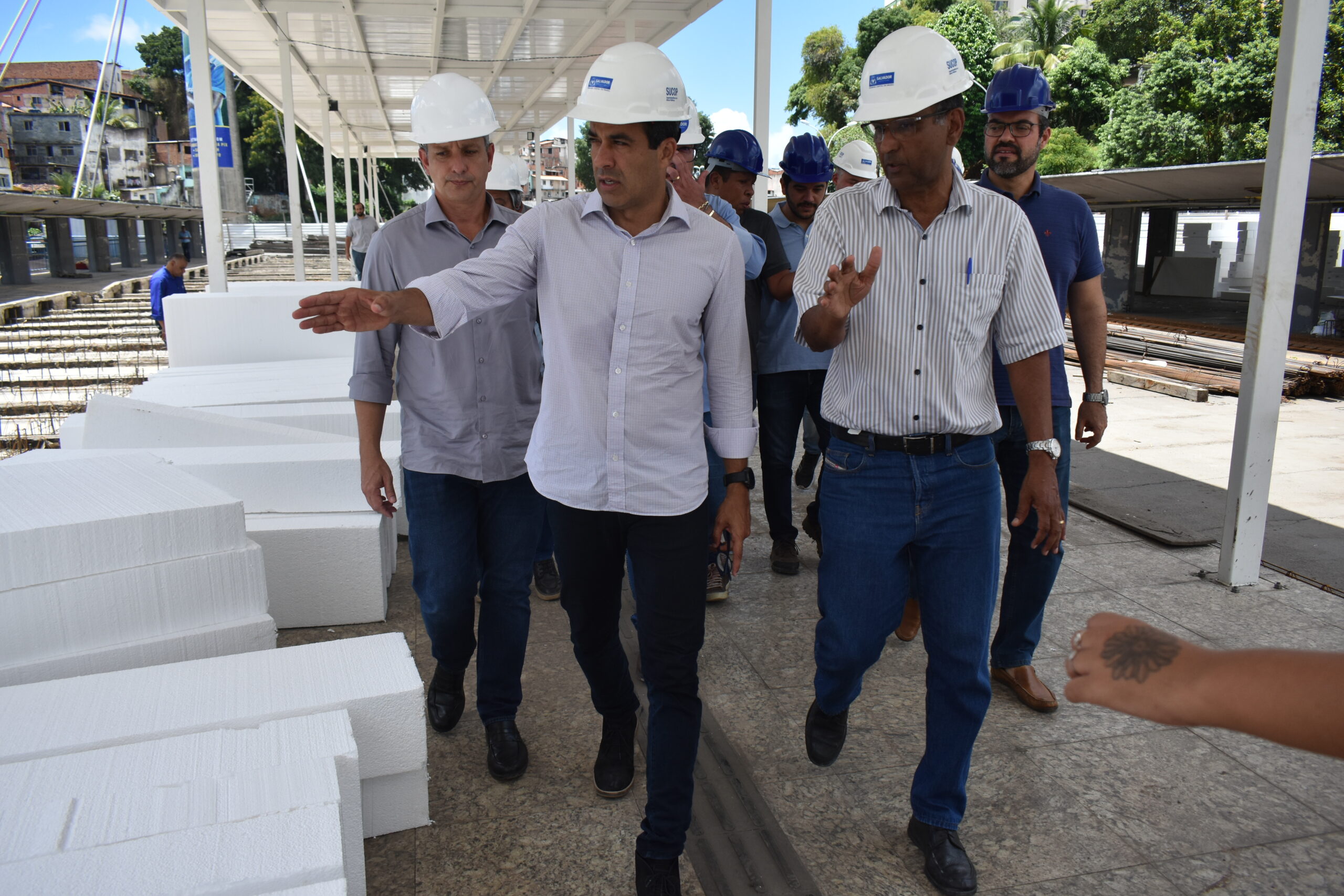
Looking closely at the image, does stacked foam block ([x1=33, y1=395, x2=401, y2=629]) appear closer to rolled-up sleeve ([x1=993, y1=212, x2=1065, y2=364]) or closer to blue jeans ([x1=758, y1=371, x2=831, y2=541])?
blue jeans ([x1=758, y1=371, x2=831, y2=541])

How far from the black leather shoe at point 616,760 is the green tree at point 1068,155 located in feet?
126

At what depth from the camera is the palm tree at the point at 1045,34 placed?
4994 cm

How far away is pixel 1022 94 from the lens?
3424 mm

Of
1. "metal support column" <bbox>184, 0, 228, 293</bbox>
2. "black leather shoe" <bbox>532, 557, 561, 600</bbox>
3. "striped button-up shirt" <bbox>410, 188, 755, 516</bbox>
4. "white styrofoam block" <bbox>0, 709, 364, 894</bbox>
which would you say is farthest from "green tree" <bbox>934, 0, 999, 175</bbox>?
"white styrofoam block" <bbox>0, 709, 364, 894</bbox>

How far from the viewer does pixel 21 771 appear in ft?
6.71

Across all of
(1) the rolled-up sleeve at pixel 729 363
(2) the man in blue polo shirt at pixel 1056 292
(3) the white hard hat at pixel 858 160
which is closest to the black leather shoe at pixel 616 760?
(1) the rolled-up sleeve at pixel 729 363

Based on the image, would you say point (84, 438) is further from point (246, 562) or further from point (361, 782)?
point (361, 782)

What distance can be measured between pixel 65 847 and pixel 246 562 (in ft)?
4.76

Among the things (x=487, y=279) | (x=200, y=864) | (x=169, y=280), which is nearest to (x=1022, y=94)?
(x=487, y=279)

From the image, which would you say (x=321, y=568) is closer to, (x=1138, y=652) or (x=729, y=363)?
(x=729, y=363)

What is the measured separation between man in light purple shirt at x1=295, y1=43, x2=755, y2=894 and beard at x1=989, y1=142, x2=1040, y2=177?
1.45 metres

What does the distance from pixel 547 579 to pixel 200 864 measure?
118 inches

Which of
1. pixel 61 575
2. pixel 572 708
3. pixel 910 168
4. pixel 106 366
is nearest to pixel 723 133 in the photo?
pixel 910 168

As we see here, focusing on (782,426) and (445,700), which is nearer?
(445,700)
